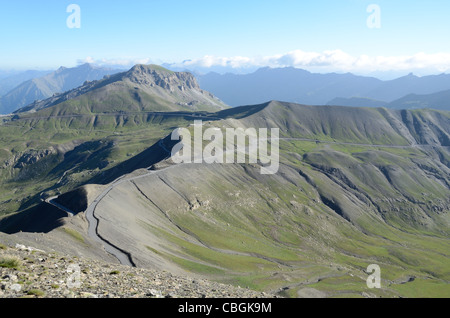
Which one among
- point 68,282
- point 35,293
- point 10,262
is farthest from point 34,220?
point 35,293

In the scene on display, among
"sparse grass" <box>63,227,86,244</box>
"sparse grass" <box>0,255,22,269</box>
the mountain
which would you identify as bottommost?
the mountain

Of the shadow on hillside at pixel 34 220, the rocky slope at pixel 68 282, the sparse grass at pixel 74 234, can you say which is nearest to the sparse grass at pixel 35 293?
the rocky slope at pixel 68 282

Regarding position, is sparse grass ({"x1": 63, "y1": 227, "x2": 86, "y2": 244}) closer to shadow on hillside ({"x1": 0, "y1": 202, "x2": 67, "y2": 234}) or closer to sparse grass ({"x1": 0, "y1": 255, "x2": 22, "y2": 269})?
shadow on hillside ({"x1": 0, "y1": 202, "x2": 67, "y2": 234})

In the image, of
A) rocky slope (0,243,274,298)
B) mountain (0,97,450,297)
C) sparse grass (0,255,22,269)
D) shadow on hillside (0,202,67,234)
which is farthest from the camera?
shadow on hillside (0,202,67,234)

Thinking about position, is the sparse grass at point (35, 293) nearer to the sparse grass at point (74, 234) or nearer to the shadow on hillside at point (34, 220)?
the sparse grass at point (74, 234)

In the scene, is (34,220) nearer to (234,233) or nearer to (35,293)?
(234,233)

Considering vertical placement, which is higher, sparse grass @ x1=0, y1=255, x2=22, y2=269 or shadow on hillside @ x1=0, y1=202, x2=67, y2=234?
sparse grass @ x1=0, y1=255, x2=22, y2=269

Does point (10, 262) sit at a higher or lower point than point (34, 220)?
higher

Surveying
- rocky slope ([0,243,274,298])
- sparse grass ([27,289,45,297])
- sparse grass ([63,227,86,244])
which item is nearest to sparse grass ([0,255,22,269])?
rocky slope ([0,243,274,298])

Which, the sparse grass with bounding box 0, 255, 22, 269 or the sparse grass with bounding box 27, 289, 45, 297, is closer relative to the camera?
the sparse grass with bounding box 27, 289, 45, 297
